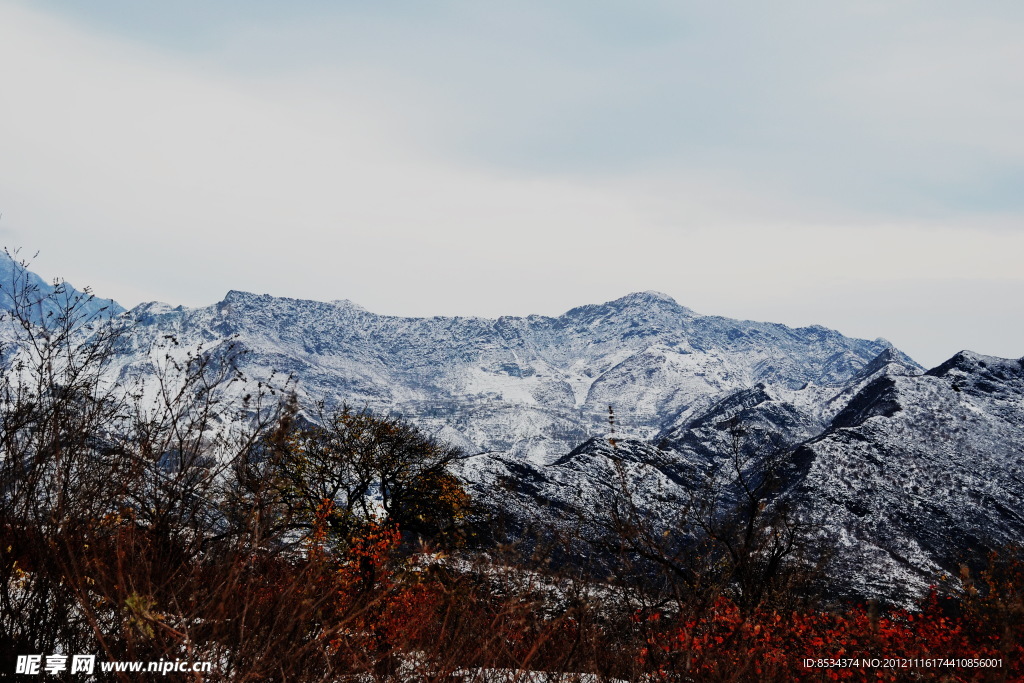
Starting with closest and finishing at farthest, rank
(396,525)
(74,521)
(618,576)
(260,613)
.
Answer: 1. (260,613)
2. (74,521)
3. (618,576)
4. (396,525)

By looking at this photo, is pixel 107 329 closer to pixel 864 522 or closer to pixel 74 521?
pixel 74 521

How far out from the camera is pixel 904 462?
137 meters

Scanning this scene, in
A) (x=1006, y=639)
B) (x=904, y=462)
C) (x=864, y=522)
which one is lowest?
(x=864, y=522)

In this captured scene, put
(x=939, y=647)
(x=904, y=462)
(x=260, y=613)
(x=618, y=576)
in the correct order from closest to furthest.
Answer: (x=260, y=613) < (x=618, y=576) < (x=939, y=647) < (x=904, y=462)

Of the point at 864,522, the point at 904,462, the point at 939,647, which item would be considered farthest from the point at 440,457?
the point at 904,462

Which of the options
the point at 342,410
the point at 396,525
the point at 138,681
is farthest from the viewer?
the point at 342,410

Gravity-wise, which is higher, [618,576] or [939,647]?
[618,576]

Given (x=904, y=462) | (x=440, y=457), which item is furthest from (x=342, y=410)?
(x=904, y=462)

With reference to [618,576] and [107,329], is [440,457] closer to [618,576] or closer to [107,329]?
[107,329]

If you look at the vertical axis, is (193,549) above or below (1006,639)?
below

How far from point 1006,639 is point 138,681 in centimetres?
412

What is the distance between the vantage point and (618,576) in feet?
16.8

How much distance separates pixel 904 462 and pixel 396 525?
143143 millimetres

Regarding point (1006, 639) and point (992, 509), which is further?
point (992, 509)
